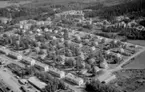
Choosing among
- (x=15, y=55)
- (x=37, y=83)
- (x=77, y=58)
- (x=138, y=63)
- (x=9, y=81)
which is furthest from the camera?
(x=15, y=55)

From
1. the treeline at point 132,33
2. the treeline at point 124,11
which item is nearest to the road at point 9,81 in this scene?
the treeline at point 132,33

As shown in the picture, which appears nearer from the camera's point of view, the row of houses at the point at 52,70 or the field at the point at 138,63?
the row of houses at the point at 52,70

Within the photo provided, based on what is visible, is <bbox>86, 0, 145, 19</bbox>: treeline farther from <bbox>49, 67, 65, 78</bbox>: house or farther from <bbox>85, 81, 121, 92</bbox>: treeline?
<bbox>85, 81, 121, 92</bbox>: treeline

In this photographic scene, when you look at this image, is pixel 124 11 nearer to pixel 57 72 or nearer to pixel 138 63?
pixel 138 63

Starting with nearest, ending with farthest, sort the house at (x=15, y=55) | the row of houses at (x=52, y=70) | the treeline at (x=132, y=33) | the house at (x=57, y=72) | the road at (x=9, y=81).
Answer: the row of houses at (x=52, y=70)
the road at (x=9, y=81)
the house at (x=57, y=72)
the house at (x=15, y=55)
the treeline at (x=132, y=33)

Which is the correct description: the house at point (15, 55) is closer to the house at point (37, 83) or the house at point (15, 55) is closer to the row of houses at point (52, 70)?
the row of houses at point (52, 70)

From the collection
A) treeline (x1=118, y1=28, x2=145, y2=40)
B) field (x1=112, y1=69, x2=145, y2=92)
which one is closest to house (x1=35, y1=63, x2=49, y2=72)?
field (x1=112, y1=69, x2=145, y2=92)

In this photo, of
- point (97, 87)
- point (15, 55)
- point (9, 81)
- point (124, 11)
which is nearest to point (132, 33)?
point (124, 11)

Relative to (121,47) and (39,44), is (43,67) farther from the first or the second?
(121,47)

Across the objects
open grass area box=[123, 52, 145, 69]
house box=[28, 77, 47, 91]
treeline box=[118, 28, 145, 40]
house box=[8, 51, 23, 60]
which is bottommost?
house box=[28, 77, 47, 91]

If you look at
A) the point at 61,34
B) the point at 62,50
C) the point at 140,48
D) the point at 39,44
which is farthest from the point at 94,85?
the point at 61,34
